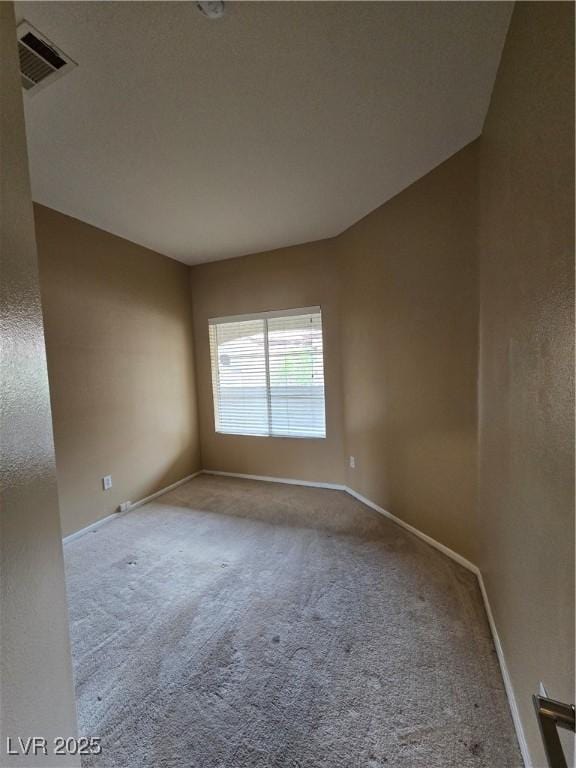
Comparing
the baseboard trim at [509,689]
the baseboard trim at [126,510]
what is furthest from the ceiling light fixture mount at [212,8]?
the baseboard trim at [126,510]

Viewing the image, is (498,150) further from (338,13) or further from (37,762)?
(37,762)

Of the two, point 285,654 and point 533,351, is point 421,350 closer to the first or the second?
point 533,351

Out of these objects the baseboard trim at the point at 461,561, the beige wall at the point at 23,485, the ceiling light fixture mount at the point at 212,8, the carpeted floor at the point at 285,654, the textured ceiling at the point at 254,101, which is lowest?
the carpeted floor at the point at 285,654

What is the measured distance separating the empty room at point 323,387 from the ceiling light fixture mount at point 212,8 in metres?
0.01

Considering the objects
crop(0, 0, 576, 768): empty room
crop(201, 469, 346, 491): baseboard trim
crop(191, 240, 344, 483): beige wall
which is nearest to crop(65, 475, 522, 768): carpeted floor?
crop(0, 0, 576, 768): empty room

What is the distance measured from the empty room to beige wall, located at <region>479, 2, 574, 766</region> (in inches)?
0.5

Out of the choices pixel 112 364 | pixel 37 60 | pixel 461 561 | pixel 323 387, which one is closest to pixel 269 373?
pixel 323 387

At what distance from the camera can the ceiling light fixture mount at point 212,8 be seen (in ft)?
3.64

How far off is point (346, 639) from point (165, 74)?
9.10 ft

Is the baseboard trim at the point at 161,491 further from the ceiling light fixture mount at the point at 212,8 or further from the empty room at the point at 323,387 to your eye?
the ceiling light fixture mount at the point at 212,8

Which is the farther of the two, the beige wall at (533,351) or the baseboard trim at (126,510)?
the baseboard trim at (126,510)

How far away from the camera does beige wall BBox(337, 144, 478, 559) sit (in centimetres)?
202

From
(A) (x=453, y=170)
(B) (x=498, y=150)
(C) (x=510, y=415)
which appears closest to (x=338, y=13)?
(B) (x=498, y=150)

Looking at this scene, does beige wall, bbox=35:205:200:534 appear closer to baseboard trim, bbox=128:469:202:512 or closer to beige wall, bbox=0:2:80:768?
baseboard trim, bbox=128:469:202:512
